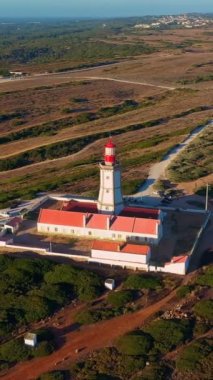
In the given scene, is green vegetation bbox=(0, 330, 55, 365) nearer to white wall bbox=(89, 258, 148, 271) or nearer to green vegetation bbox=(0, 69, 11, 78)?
white wall bbox=(89, 258, 148, 271)

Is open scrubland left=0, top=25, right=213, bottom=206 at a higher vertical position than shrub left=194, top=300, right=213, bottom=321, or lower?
higher

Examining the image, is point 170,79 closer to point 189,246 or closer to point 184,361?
point 189,246

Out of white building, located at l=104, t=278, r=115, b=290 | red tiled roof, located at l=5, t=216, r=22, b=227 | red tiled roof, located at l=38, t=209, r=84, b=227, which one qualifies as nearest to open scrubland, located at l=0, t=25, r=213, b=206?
red tiled roof, located at l=5, t=216, r=22, b=227

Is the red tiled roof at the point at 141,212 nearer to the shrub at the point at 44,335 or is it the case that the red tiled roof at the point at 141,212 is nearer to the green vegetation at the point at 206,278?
the green vegetation at the point at 206,278

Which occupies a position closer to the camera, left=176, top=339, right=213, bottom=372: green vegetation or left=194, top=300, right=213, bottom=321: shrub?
left=176, top=339, right=213, bottom=372: green vegetation

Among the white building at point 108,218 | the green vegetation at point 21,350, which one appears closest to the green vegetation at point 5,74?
the white building at point 108,218

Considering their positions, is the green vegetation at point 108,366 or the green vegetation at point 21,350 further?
the green vegetation at point 21,350

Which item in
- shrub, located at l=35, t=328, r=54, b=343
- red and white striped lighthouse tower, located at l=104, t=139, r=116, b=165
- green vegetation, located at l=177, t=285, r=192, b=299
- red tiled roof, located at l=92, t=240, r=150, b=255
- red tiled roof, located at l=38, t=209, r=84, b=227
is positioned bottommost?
shrub, located at l=35, t=328, r=54, b=343

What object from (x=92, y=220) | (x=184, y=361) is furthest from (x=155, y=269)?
(x=184, y=361)
